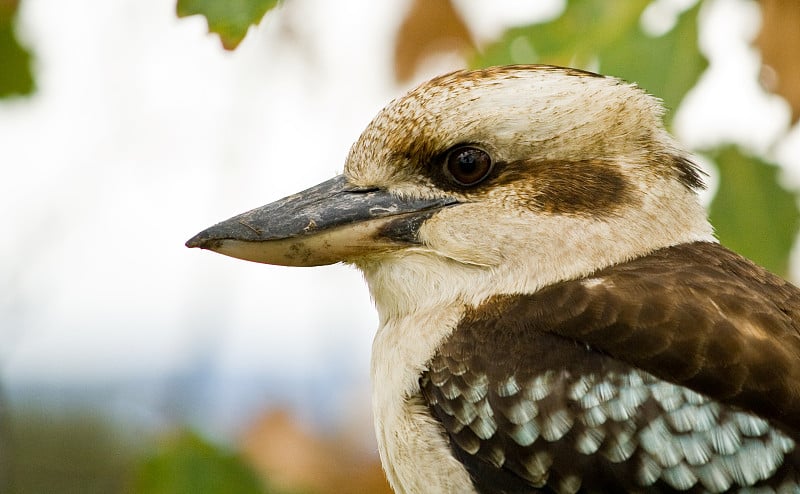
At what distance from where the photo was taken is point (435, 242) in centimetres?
334

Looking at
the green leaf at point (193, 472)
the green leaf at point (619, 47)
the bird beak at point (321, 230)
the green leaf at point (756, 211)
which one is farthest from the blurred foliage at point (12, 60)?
the green leaf at point (756, 211)

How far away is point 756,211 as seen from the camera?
12.6 ft

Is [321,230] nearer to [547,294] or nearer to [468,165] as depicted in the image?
[468,165]

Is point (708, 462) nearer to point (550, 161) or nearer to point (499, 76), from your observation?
point (550, 161)

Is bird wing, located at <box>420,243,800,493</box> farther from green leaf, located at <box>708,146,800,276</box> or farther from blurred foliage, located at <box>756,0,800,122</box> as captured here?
blurred foliage, located at <box>756,0,800,122</box>

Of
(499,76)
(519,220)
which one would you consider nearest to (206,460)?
(519,220)

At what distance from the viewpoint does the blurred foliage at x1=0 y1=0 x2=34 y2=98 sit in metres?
3.74

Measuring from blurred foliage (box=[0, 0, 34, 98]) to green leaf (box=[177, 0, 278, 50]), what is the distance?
4.16 feet

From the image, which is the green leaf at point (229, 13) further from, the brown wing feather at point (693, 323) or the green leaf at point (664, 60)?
the green leaf at point (664, 60)

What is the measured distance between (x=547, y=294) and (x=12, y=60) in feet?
5.99

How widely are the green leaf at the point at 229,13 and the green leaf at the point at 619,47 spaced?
1.18m

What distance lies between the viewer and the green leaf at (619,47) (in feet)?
11.7

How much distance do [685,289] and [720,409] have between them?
348 mm

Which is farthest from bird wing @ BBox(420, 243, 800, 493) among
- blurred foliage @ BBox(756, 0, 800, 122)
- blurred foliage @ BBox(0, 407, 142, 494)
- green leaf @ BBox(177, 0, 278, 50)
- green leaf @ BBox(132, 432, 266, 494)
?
blurred foliage @ BBox(0, 407, 142, 494)
